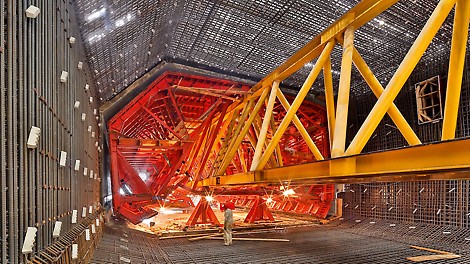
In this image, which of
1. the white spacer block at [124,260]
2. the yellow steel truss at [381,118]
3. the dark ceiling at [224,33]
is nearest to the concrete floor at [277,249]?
the white spacer block at [124,260]

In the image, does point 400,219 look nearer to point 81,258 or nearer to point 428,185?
point 428,185

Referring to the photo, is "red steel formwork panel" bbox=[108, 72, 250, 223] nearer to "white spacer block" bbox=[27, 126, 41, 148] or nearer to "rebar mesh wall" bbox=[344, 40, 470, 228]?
"rebar mesh wall" bbox=[344, 40, 470, 228]

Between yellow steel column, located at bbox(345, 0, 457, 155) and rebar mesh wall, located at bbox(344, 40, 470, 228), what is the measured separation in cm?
682

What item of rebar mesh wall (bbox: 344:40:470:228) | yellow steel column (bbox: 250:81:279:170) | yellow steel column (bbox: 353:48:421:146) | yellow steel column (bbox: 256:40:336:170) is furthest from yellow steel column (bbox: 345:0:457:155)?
rebar mesh wall (bbox: 344:40:470:228)

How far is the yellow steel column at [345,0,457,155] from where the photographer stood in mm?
3322

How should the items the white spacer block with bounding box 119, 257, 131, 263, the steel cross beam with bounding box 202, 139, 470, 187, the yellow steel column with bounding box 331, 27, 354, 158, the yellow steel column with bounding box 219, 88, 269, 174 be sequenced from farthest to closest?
the yellow steel column with bounding box 219, 88, 269, 174 → the white spacer block with bounding box 119, 257, 131, 263 → the yellow steel column with bounding box 331, 27, 354, 158 → the steel cross beam with bounding box 202, 139, 470, 187

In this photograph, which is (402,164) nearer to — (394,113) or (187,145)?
Result: (394,113)

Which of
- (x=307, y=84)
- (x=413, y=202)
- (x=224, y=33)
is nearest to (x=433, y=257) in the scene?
(x=413, y=202)

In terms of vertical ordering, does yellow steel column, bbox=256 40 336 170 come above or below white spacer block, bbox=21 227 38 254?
above

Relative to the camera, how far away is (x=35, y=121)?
3020 millimetres

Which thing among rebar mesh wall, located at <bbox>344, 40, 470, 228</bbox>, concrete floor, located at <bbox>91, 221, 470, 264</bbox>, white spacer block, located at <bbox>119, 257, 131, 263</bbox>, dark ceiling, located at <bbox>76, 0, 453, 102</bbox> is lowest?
concrete floor, located at <bbox>91, 221, 470, 264</bbox>

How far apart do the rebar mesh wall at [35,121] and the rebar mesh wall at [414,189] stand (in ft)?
28.9

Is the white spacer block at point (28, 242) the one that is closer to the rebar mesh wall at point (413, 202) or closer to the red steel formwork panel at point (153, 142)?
the red steel formwork panel at point (153, 142)

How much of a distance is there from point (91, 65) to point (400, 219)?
9329 mm
